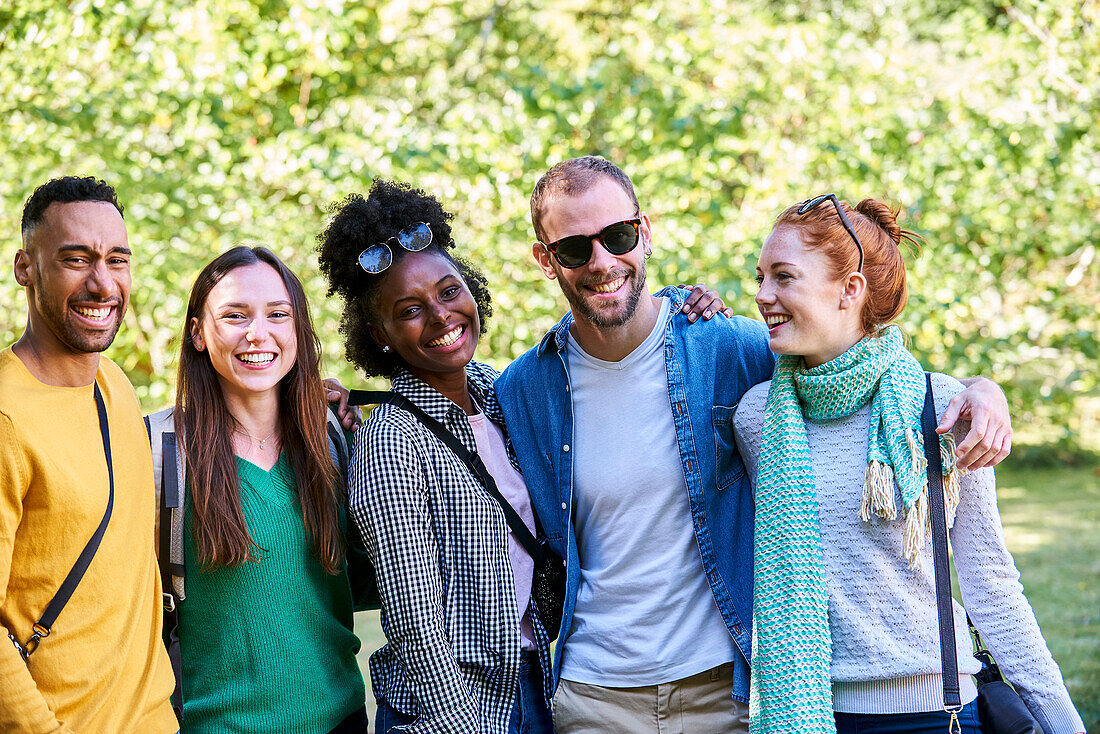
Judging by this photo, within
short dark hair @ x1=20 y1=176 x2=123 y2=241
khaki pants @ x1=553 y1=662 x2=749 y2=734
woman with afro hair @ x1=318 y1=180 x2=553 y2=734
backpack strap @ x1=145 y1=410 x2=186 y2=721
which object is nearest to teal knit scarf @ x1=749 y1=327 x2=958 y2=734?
khaki pants @ x1=553 y1=662 x2=749 y2=734

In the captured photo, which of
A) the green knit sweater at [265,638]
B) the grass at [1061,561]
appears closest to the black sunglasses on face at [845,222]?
the green knit sweater at [265,638]

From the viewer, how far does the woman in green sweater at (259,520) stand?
2674 millimetres

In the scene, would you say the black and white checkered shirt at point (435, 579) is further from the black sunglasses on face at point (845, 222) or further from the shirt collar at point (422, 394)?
the black sunglasses on face at point (845, 222)

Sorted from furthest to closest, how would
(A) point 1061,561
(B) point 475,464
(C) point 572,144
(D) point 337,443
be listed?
(A) point 1061,561 < (C) point 572,144 < (D) point 337,443 < (B) point 475,464

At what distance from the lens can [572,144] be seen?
7277 mm

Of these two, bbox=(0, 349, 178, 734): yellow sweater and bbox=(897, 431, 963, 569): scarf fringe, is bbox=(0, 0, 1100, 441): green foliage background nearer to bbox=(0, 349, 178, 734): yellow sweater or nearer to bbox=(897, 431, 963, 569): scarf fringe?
bbox=(897, 431, 963, 569): scarf fringe

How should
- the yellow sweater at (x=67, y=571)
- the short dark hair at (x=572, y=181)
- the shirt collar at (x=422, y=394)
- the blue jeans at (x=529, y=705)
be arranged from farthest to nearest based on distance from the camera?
the short dark hair at (x=572, y=181)
the shirt collar at (x=422, y=394)
the blue jeans at (x=529, y=705)
the yellow sweater at (x=67, y=571)

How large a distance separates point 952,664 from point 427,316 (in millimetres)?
1732

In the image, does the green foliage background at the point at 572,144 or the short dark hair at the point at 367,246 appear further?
the green foliage background at the point at 572,144

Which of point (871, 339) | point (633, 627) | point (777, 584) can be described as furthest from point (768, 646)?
point (871, 339)

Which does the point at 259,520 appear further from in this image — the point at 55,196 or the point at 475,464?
the point at 55,196

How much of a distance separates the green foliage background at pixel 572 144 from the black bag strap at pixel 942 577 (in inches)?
151

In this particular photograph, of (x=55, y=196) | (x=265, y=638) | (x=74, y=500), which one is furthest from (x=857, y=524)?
(x=55, y=196)

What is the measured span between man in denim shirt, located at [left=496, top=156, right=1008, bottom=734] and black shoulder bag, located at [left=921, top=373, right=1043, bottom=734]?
0.57 meters
